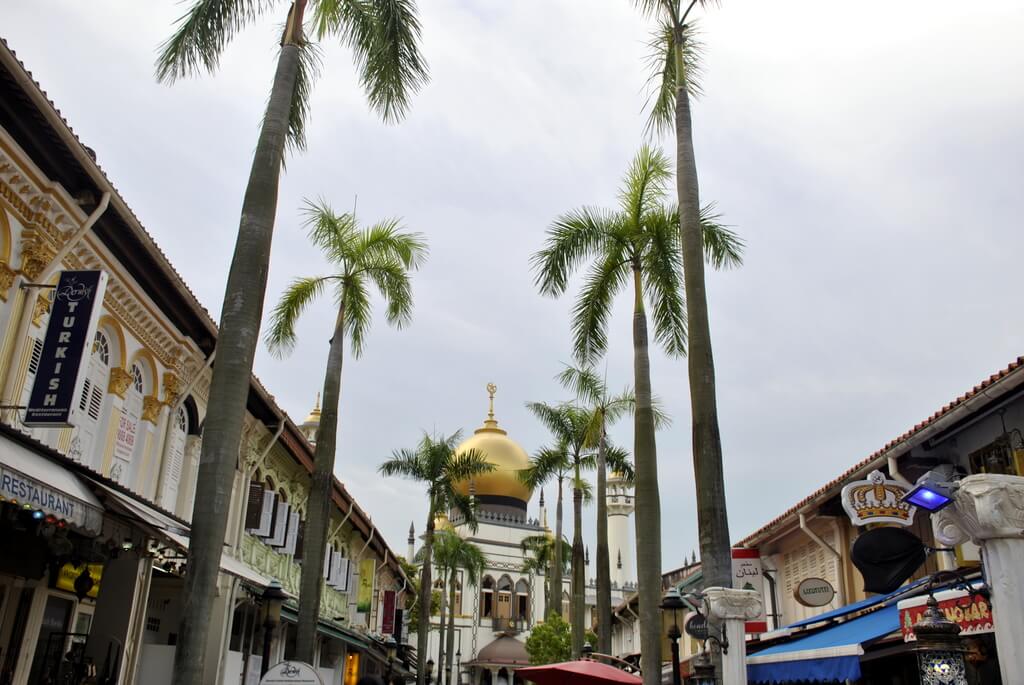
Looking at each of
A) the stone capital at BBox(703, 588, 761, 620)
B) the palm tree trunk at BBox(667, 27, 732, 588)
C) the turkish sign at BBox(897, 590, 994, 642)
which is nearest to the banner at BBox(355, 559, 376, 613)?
the palm tree trunk at BBox(667, 27, 732, 588)

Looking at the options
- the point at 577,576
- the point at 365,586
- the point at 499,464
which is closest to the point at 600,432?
the point at 577,576

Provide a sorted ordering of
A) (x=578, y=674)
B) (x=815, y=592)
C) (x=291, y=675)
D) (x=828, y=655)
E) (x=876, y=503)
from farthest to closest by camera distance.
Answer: (x=815, y=592), (x=578, y=674), (x=828, y=655), (x=291, y=675), (x=876, y=503)

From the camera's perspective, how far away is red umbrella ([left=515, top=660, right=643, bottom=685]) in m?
14.7

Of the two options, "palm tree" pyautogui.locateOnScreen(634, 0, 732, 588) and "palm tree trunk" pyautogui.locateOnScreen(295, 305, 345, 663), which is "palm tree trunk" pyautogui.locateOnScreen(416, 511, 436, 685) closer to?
"palm tree trunk" pyautogui.locateOnScreen(295, 305, 345, 663)

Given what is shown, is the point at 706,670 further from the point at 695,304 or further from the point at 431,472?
the point at 431,472

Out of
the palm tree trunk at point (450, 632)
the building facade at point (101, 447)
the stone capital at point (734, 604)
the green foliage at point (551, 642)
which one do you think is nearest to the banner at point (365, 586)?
the green foliage at point (551, 642)

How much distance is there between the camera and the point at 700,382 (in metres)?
11.4

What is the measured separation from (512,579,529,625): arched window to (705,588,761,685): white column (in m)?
59.3

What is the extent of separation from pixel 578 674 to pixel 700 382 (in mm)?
6389

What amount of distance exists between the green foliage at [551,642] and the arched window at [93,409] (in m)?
26.8

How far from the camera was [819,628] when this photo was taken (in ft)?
48.5

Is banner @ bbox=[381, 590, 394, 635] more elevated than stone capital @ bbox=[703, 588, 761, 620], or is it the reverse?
banner @ bbox=[381, 590, 394, 635]

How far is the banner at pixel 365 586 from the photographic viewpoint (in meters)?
36.6

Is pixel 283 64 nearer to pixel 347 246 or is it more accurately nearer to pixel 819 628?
pixel 347 246
